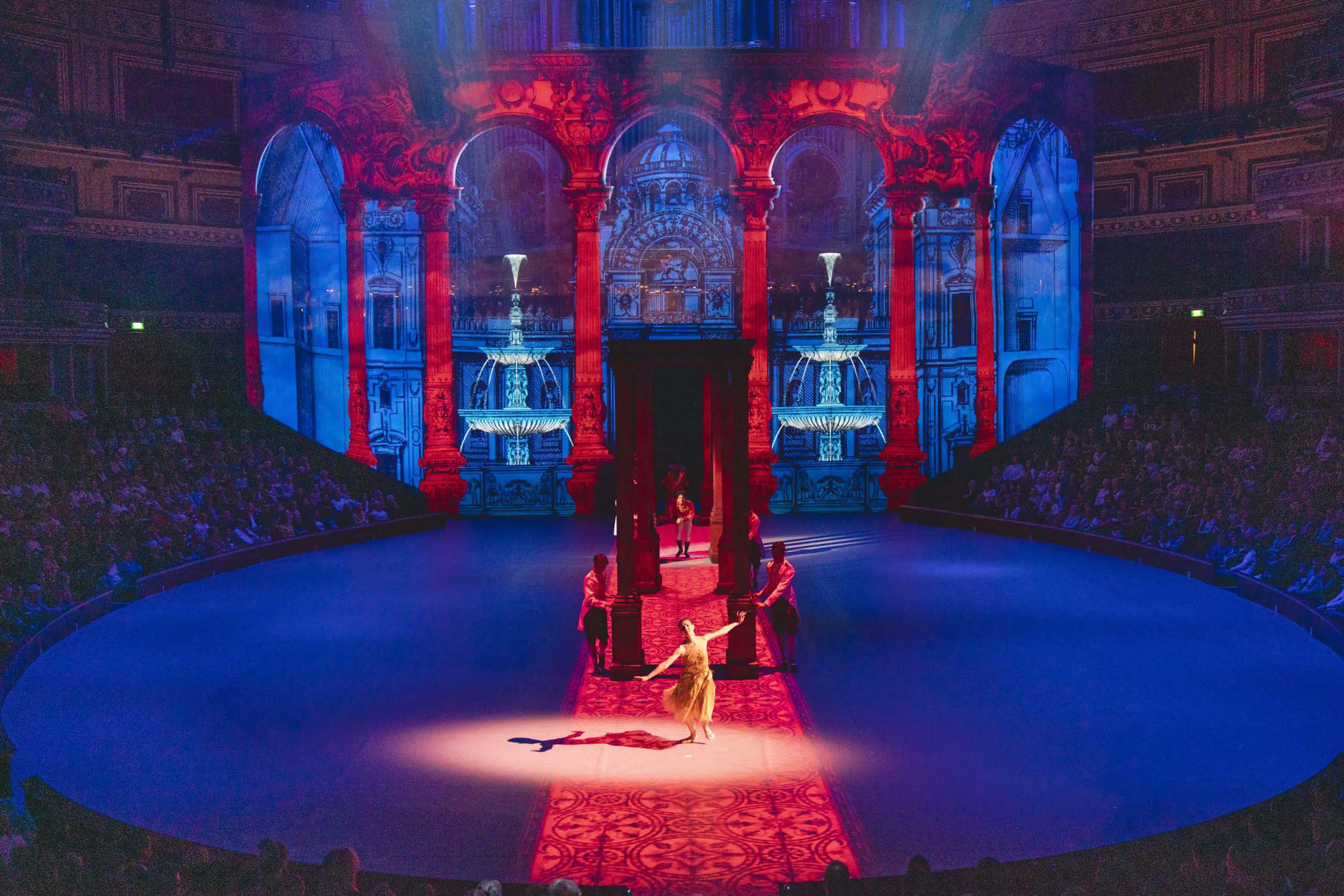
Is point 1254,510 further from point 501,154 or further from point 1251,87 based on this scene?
point 501,154

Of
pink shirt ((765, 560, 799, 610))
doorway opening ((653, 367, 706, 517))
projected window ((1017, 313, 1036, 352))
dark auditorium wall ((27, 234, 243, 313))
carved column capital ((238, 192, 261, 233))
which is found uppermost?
carved column capital ((238, 192, 261, 233))

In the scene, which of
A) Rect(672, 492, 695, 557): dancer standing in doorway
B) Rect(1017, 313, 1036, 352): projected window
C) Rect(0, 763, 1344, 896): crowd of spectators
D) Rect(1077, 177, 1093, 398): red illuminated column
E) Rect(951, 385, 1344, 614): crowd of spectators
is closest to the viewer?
Rect(0, 763, 1344, 896): crowd of spectators

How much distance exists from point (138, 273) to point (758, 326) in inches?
493

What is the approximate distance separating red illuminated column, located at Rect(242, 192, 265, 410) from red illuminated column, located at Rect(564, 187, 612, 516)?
6.37 metres

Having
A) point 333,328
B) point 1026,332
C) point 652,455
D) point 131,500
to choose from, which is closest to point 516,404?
point 333,328

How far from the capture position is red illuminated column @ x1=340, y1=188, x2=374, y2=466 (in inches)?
994

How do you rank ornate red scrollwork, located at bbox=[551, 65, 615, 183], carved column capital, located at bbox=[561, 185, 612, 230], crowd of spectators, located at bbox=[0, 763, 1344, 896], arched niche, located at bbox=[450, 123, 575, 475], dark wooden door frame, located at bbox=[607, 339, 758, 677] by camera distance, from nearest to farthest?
crowd of spectators, located at bbox=[0, 763, 1344, 896] → dark wooden door frame, located at bbox=[607, 339, 758, 677] → ornate red scrollwork, located at bbox=[551, 65, 615, 183] → carved column capital, located at bbox=[561, 185, 612, 230] → arched niche, located at bbox=[450, 123, 575, 475]

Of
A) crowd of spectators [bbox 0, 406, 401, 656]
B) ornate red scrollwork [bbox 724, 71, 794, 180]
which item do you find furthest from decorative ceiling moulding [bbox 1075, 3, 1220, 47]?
crowd of spectators [bbox 0, 406, 401, 656]

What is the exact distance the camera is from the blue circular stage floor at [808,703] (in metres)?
7.24

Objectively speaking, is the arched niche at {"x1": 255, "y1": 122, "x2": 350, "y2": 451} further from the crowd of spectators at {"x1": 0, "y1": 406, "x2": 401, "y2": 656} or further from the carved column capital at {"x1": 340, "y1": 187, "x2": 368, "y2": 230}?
the crowd of spectators at {"x1": 0, "y1": 406, "x2": 401, "y2": 656}

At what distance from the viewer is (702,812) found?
7.36 meters

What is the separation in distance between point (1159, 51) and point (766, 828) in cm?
2261

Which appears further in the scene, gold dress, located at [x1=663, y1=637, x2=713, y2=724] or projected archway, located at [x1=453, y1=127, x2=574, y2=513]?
projected archway, located at [x1=453, y1=127, x2=574, y2=513]

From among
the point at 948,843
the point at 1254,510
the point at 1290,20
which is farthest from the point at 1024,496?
the point at 948,843
